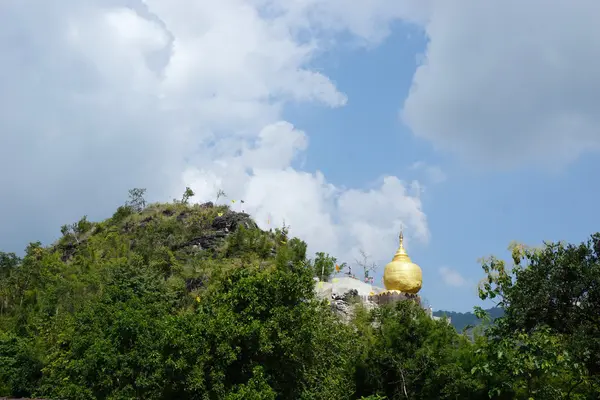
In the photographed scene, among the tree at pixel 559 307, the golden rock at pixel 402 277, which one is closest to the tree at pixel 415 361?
the tree at pixel 559 307

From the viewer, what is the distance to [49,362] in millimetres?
29078

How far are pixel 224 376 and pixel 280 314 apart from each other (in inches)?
85.6

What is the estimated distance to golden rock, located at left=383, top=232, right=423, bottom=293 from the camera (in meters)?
32.6

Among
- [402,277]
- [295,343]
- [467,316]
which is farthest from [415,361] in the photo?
[467,316]

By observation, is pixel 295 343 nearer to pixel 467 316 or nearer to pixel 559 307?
pixel 559 307

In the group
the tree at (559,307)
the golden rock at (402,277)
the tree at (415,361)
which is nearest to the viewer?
the tree at (559,307)

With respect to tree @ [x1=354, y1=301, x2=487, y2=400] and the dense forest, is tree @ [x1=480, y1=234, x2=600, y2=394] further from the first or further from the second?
tree @ [x1=354, y1=301, x2=487, y2=400]

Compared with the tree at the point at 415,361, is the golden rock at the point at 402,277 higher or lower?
higher

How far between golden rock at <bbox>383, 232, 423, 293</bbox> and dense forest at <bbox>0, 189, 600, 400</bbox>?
2687mm

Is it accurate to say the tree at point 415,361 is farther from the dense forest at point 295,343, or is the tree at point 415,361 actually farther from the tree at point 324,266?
the tree at point 324,266

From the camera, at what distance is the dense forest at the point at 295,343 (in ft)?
56.2

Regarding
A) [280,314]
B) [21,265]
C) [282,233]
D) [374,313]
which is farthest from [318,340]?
[21,265]

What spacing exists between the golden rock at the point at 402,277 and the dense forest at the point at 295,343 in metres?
2.69

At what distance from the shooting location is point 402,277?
32594 mm
